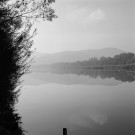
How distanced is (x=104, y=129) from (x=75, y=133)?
3011mm

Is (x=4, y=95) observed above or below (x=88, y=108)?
below

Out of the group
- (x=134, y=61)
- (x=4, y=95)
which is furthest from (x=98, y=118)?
(x=134, y=61)

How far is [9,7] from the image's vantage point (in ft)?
41.3

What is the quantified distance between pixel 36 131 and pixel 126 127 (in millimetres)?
8683

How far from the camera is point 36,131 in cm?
1961

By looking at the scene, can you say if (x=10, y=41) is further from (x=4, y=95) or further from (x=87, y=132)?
(x=87, y=132)

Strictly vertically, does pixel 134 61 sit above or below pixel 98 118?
above

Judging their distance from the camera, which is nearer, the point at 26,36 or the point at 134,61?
the point at 26,36

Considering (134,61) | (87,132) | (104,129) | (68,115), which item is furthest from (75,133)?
(134,61)

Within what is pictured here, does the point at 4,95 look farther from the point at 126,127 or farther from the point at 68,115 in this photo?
the point at 68,115

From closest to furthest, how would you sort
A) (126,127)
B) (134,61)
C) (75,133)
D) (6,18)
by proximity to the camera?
(6,18) < (75,133) < (126,127) < (134,61)

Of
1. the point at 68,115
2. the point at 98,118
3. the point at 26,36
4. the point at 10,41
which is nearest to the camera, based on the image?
the point at 10,41

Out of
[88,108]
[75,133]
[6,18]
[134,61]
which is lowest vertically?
[75,133]

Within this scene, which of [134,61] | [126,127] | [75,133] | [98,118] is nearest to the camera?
[75,133]
